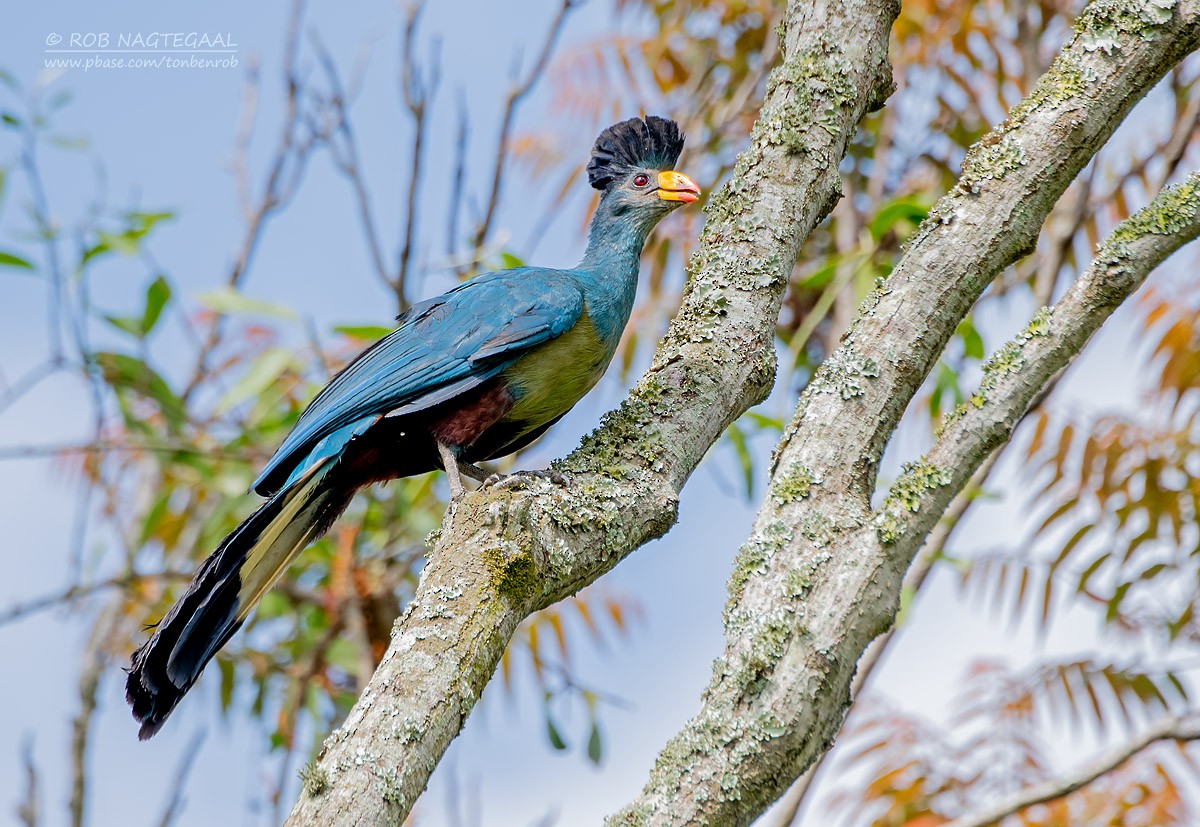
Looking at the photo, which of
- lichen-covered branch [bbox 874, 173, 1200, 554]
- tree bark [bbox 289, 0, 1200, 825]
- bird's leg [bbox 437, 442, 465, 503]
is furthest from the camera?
bird's leg [bbox 437, 442, 465, 503]

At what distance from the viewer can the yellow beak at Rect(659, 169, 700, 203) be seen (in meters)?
4.24

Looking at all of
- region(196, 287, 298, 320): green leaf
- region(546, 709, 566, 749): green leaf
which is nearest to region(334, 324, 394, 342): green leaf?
region(196, 287, 298, 320): green leaf

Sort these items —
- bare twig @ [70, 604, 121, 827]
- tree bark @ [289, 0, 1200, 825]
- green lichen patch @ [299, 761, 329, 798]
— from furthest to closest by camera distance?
bare twig @ [70, 604, 121, 827]
tree bark @ [289, 0, 1200, 825]
green lichen patch @ [299, 761, 329, 798]

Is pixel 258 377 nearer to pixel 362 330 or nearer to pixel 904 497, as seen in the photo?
pixel 362 330

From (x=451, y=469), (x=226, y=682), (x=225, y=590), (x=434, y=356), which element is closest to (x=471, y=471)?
(x=451, y=469)

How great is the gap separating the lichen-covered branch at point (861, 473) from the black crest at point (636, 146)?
72.2 inches

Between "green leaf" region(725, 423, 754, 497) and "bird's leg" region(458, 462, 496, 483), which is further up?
"green leaf" region(725, 423, 754, 497)

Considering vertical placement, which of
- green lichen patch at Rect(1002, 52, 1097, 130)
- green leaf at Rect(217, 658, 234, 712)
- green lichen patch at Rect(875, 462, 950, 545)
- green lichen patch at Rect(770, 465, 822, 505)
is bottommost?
green lichen patch at Rect(875, 462, 950, 545)

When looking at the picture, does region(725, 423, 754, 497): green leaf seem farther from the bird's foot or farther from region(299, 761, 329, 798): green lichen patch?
region(299, 761, 329, 798): green lichen patch

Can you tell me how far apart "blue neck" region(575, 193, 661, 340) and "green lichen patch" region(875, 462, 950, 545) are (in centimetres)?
162

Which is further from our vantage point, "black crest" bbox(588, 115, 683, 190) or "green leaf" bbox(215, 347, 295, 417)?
"green leaf" bbox(215, 347, 295, 417)

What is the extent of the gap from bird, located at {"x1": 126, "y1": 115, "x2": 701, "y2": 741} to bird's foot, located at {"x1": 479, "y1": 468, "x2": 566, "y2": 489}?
0.89 ft

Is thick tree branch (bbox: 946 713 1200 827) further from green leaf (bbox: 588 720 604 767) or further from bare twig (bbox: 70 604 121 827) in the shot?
bare twig (bbox: 70 604 121 827)

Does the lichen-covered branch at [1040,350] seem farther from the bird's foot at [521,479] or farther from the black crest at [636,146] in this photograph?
the black crest at [636,146]
